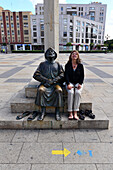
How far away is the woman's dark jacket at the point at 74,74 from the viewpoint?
3822 millimetres

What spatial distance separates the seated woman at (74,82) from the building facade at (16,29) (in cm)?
5703

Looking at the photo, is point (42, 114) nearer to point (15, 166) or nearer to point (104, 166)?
point (15, 166)

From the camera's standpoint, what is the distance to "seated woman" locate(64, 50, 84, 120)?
365 cm

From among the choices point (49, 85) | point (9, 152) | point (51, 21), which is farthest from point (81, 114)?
point (51, 21)

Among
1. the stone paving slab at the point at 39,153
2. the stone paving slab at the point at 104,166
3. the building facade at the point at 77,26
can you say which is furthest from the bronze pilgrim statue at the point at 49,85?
the building facade at the point at 77,26

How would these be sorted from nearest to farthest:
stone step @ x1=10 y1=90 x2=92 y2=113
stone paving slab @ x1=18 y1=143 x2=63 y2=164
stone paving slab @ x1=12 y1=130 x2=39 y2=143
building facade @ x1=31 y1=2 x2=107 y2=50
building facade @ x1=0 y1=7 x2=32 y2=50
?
1. stone paving slab @ x1=18 y1=143 x2=63 y2=164
2. stone paving slab @ x1=12 y1=130 x2=39 y2=143
3. stone step @ x1=10 y1=90 x2=92 y2=113
4. building facade @ x1=31 y1=2 x2=107 y2=50
5. building facade @ x1=0 y1=7 x2=32 y2=50

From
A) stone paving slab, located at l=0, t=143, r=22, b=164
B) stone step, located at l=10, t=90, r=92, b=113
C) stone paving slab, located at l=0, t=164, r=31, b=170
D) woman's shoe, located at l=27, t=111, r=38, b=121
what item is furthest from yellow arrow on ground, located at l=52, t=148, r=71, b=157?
stone step, located at l=10, t=90, r=92, b=113

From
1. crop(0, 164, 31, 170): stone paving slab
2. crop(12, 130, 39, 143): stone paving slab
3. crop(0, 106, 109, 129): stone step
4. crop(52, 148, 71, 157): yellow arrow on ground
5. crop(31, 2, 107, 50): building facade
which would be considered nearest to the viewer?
crop(0, 164, 31, 170): stone paving slab

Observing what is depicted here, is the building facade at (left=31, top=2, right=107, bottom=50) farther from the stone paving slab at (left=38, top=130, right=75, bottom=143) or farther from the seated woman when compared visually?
the stone paving slab at (left=38, top=130, right=75, bottom=143)

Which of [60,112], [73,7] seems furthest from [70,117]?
[73,7]

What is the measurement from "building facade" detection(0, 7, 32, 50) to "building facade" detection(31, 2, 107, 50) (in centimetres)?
311

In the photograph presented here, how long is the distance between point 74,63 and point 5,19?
64.8m

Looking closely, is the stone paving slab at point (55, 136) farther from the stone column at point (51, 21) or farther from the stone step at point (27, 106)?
the stone column at point (51, 21)

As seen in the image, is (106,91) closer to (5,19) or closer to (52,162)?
(52,162)
